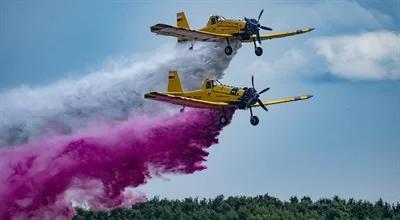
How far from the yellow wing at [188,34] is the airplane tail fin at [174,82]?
2842 mm

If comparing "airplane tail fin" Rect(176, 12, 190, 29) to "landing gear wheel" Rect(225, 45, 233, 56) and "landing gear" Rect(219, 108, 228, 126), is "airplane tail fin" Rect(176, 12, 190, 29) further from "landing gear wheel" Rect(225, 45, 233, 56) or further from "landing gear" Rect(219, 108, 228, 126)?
"landing gear" Rect(219, 108, 228, 126)

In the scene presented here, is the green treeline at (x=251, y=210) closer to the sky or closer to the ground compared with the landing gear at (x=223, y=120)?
closer to the sky

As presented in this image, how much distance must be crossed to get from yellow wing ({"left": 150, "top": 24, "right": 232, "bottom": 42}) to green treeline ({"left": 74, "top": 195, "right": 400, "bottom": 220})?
201ft

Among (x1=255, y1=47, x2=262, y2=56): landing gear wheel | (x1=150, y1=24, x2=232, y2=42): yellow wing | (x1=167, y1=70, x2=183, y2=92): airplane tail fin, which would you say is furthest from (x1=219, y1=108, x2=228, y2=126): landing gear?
(x1=150, y1=24, x2=232, y2=42): yellow wing

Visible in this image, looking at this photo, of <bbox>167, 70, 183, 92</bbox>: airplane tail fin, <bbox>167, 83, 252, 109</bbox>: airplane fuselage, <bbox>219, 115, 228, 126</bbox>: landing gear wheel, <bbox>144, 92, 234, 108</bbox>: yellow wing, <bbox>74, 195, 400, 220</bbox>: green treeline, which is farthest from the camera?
<bbox>74, 195, 400, 220</bbox>: green treeline

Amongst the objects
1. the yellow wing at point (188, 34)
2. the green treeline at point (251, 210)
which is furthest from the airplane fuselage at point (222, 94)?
the green treeline at point (251, 210)

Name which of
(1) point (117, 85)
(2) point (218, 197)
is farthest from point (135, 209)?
(1) point (117, 85)

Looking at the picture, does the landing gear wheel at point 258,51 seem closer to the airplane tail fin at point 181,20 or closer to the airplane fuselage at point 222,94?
the airplane fuselage at point 222,94

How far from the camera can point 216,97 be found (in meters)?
63.8

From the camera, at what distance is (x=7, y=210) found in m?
62.6

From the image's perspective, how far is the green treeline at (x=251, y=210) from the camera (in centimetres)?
13275

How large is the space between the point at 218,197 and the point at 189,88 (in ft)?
259

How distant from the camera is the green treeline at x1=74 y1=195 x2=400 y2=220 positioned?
13275 cm

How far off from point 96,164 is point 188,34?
34.0ft
